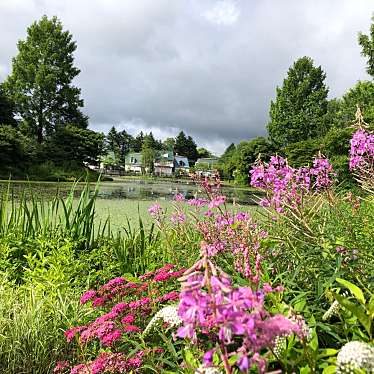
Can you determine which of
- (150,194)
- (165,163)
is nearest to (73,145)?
(150,194)

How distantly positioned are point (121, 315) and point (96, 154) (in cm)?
3514

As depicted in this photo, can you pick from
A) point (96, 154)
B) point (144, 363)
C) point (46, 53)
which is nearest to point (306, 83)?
point (96, 154)

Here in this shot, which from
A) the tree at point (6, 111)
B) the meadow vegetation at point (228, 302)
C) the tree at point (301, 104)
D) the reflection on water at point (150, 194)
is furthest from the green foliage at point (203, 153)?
the meadow vegetation at point (228, 302)

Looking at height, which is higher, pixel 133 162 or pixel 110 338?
pixel 133 162

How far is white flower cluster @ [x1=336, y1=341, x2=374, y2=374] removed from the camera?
0.88 meters

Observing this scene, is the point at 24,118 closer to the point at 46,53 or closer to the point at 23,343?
the point at 46,53

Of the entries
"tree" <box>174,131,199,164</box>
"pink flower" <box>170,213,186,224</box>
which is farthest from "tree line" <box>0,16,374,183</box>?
"tree" <box>174,131,199,164</box>

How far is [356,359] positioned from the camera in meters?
0.88

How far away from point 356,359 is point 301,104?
40592mm

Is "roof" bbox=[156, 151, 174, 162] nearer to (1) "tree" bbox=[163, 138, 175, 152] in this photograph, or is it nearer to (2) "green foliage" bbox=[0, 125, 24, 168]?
(1) "tree" bbox=[163, 138, 175, 152]

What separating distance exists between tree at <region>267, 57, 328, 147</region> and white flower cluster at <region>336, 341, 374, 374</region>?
39208 millimetres

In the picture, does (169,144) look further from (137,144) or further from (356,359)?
(356,359)

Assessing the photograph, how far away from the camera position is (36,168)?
28.0 meters

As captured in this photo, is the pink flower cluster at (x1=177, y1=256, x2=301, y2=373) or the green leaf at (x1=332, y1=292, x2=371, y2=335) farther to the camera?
the green leaf at (x1=332, y1=292, x2=371, y2=335)
